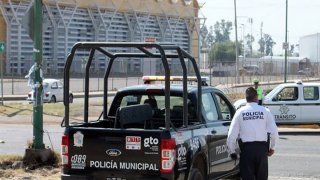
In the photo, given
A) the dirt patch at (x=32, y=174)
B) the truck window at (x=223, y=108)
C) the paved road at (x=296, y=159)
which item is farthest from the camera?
the paved road at (x=296, y=159)

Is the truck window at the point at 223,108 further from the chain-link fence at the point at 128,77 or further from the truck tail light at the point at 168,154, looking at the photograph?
the chain-link fence at the point at 128,77

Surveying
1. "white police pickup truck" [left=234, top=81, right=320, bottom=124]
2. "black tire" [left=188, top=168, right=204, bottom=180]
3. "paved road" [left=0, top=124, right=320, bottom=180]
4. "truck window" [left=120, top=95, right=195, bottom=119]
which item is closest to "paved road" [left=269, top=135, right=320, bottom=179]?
"paved road" [left=0, top=124, right=320, bottom=180]

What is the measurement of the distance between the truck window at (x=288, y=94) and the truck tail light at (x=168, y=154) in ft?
46.9

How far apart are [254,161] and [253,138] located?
289mm

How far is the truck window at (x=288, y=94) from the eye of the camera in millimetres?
21469

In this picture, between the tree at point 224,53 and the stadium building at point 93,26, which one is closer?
the stadium building at point 93,26

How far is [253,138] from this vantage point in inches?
314

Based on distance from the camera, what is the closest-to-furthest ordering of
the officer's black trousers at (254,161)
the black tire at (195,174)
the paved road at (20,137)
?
the officer's black trousers at (254,161) → the black tire at (195,174) → the paved road at (20,137)

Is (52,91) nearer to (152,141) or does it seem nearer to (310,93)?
(310,93)

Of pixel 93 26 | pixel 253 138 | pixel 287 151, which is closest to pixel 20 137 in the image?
pixel 287 151

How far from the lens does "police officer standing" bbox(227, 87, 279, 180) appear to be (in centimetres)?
795

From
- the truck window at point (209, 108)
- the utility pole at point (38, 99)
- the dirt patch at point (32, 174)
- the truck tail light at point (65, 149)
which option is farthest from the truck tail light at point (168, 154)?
the utility pole at point (38, 99)

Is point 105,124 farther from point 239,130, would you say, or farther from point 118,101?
point 239,130

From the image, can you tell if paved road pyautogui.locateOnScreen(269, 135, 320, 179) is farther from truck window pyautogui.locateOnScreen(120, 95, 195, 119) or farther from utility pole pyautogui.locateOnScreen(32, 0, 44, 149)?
utility pole pyautogui.locateOnScreen(32, 0, 44, 149)
